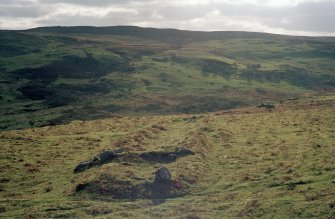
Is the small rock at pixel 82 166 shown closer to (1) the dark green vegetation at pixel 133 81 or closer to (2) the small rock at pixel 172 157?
(2) the small rock at pixel 172 157

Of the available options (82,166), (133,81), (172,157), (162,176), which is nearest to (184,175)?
(162,176)

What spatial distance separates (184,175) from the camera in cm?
3325

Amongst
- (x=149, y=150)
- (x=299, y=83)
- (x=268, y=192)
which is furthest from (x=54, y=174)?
(x=299, y=83)

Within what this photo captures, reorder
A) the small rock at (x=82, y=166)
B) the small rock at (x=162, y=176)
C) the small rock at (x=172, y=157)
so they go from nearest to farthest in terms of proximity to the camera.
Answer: the small rock at (x=162, y=176), the small rock at (x=82, y=166), the small rock at (x=172, y=157)

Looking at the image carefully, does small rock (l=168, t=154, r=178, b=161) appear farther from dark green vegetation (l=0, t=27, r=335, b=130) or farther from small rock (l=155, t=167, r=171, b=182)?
dark green vegetation (l=0, t=27, r=335, b=130)

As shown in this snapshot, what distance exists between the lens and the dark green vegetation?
9862 cm

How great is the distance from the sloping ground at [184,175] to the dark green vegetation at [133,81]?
3742 cm

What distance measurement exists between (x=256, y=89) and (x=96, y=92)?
156 ft

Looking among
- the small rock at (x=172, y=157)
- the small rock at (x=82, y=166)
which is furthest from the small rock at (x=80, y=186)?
the small rock at (x=172, y=157)

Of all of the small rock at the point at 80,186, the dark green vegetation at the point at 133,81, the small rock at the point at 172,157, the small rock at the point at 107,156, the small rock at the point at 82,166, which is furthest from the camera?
the dark green vegetation at the point at 133,81

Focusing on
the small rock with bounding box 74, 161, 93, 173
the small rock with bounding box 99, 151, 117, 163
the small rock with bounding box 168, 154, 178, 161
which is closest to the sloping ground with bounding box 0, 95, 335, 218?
the small rock with bounding box 168, 154, 178, 161

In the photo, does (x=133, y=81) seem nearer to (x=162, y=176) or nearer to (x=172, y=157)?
(x=172, y=157)

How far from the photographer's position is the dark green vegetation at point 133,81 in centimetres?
9862

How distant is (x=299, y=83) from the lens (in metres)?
146
